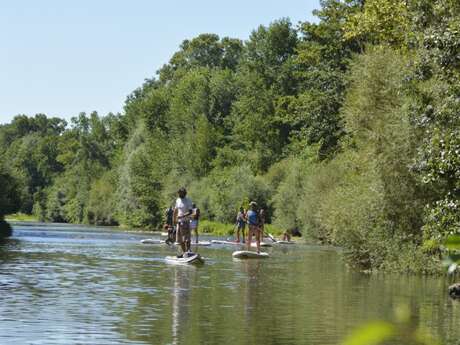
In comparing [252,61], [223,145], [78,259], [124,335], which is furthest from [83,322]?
Result: [223,145]

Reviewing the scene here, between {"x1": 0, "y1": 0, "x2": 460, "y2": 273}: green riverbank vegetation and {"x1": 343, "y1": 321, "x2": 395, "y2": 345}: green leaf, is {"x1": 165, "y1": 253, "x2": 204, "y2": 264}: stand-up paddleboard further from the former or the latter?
{"x1": 343, "y1": 321, "x2": 395, "y2": 345}: green leaf

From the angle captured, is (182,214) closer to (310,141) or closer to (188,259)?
(188,259)

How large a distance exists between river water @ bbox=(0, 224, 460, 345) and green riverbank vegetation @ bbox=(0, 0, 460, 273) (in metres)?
2.19

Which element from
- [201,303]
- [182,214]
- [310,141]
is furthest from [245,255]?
[310,141]

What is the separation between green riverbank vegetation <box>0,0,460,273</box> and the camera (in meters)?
23.8

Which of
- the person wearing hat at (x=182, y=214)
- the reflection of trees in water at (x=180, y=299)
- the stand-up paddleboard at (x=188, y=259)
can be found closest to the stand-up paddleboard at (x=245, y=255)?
the stand-up paddleboard at (x=188, y=259)

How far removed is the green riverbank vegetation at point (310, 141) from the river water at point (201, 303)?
219 centimetres

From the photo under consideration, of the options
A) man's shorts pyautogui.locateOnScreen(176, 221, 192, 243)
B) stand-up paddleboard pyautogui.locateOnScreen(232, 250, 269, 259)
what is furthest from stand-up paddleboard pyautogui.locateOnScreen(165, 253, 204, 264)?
stand-up paddleboard pyautogui.locateOnScreen(232, 250, 269, 259)

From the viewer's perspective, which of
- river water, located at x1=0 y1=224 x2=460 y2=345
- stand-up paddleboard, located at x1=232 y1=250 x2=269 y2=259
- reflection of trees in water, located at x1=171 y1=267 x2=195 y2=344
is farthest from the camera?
stand-up paddleboard, located at x1=232 y1=250 x2=269 y2=259

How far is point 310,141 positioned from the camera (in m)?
54.4

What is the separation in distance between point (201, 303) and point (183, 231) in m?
11.1

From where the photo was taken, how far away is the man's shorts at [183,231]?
87.2 feet

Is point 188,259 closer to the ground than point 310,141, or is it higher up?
closer to the ground

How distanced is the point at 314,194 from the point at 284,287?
36.0m
